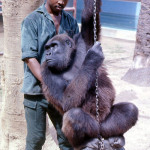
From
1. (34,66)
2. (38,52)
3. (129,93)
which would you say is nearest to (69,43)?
(38,52)

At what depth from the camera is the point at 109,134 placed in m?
2.84

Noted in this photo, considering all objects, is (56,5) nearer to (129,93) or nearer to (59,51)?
(59,51)

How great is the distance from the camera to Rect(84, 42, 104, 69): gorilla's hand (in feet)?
8.41

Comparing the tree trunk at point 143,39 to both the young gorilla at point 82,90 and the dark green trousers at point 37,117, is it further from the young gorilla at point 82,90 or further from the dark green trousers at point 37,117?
the dark green trousers at point 37,117

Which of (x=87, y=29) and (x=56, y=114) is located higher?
(x=87, y=29)

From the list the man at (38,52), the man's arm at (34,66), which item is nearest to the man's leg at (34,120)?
the man at (38,52)

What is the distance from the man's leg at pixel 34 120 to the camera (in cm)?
304

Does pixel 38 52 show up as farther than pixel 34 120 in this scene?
No

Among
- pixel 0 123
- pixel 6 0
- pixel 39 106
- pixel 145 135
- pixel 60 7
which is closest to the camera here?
pixel 60 7

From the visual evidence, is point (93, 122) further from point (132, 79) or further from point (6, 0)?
point (132, 79)

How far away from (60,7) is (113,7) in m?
34.5

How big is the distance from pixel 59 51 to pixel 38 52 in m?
0.22

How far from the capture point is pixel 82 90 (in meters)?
2.67

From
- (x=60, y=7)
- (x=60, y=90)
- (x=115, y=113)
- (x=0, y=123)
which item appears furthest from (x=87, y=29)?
(x=0, y=123)
